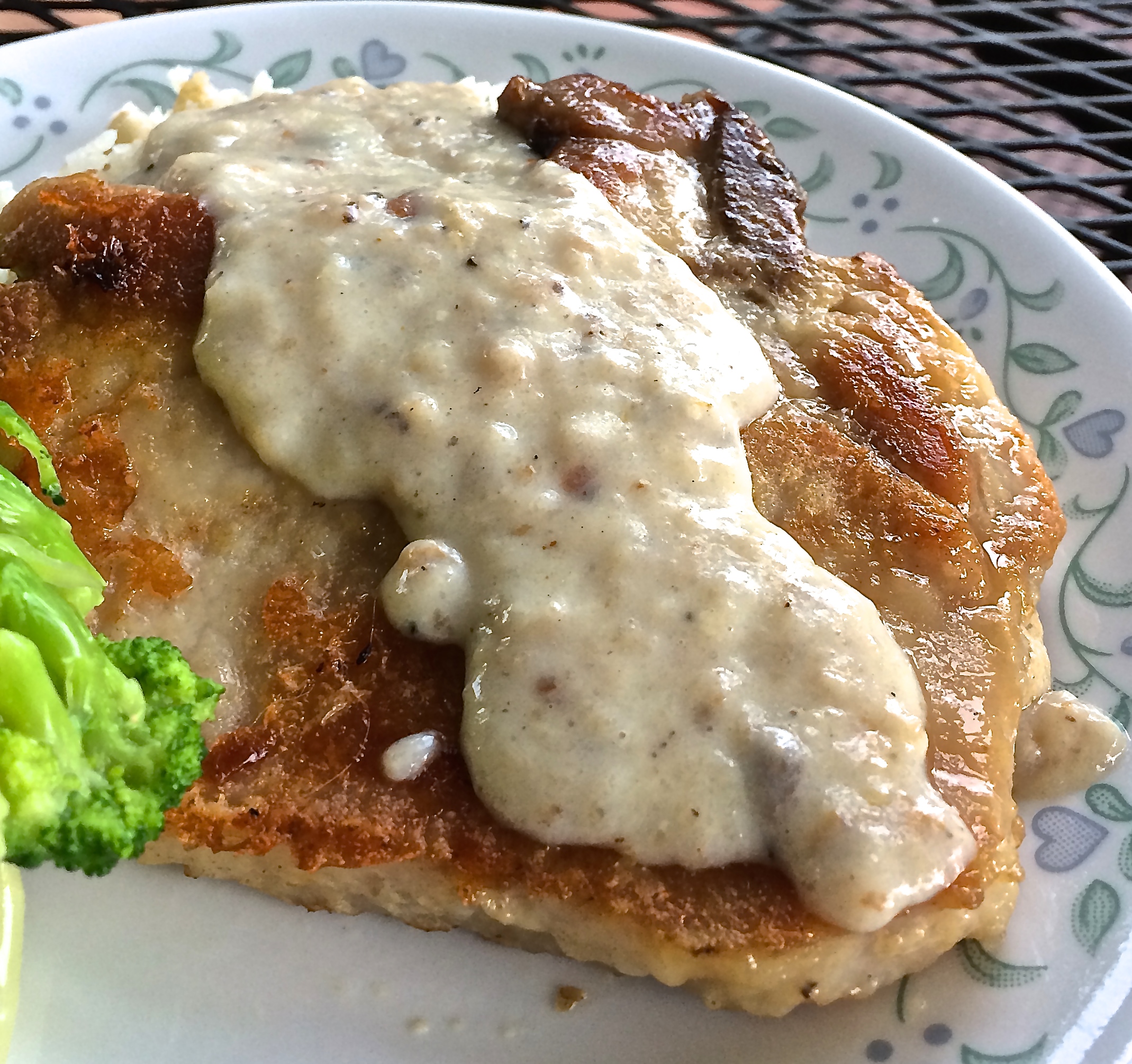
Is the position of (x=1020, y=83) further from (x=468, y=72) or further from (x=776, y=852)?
(x=776, y=852)

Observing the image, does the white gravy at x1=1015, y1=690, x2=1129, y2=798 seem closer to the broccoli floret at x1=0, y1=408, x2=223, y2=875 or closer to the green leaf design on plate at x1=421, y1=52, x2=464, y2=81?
the broccoli floret at x1=0, y1=408, x2=223, y2=875

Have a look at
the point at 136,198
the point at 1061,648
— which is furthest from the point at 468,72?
the point at 1061,648

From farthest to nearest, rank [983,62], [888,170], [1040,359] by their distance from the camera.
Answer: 1. [983,62]
2. [888,170]
3. [1040,359]

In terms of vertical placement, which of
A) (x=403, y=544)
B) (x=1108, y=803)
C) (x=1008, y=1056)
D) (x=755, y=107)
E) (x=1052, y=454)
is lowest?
(x=1008, y=1056)

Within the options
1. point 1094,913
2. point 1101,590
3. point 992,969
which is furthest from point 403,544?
point 1101,590

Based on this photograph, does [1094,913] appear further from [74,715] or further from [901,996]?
[74,715]

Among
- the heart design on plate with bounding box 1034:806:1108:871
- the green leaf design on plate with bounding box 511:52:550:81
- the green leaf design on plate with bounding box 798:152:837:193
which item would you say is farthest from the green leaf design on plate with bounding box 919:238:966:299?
the heart design on plate with bounding box 1034:806:1108:871

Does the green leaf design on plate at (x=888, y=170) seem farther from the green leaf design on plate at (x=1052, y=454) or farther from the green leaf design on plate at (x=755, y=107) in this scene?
the green leaf design on plate at (x=1052, y=454)
